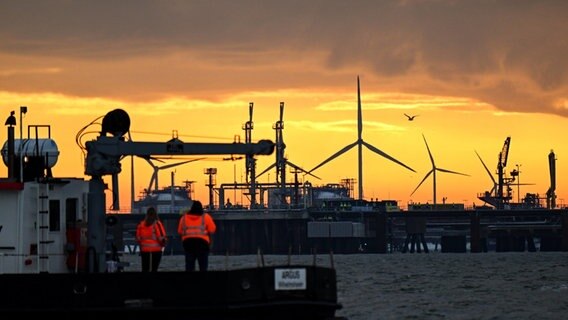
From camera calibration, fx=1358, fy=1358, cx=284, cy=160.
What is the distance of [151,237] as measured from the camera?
101 ft

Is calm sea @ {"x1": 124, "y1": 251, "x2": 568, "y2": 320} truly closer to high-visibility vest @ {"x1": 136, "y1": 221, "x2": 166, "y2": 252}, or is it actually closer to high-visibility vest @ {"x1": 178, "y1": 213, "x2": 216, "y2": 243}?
high-visibility vest @ {"x1": 136, "y1": 221, "x2": 166, "y2": 252}

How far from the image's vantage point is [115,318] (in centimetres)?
2938

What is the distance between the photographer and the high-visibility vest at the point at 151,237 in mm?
30672

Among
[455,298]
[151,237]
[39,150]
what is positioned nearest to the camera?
[151,237]

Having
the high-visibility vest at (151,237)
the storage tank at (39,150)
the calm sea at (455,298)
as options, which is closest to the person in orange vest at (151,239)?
the high-visibility vest at (151,237)

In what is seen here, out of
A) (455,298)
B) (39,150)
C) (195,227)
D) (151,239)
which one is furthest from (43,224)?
(455,298)

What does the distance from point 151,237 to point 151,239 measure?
49 millimetres

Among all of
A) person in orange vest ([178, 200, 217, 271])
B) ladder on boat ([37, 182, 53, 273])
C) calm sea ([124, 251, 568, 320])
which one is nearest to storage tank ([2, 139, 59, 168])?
ladder on boat ([37, 182, 53, 273])

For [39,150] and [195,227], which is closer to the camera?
[195,227]

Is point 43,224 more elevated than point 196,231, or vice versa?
point 43,224

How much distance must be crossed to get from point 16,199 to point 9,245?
3.54ft

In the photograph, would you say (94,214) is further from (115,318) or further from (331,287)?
(331,287)

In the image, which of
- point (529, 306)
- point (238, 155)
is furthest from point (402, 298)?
point (238, 155)

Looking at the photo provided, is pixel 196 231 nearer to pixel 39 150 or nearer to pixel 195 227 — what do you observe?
pixel 195 227
